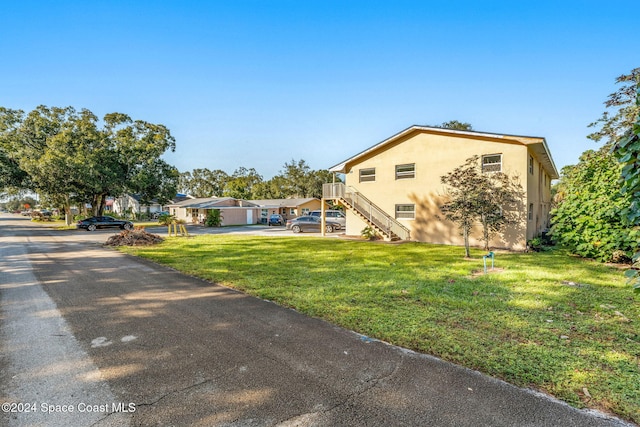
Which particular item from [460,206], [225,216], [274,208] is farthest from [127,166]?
[460,206]

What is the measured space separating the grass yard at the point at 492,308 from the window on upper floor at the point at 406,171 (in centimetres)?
724

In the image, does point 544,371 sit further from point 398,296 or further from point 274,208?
point 274,208

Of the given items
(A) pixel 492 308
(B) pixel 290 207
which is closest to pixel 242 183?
(B) pixel 290 207

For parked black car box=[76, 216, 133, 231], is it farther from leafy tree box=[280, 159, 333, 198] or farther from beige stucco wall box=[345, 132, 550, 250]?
leafy tree box=[280, 159, 333, 198]

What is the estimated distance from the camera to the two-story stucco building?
13781mm

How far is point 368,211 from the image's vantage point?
18516 mm

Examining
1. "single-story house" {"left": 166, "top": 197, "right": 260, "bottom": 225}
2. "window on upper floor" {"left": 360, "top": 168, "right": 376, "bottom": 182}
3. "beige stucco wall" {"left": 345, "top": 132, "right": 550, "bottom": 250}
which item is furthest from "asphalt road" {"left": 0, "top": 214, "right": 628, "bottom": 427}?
"single-story house" {"left": 166, "top": 197, "right": 260, "bottom": 225}

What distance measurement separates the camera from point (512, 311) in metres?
5.34

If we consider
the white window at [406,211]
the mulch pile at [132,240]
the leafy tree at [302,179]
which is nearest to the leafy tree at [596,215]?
the white window at [406,211]

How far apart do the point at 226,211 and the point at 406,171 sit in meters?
23.2

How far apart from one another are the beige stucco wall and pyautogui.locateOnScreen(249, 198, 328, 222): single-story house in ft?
70.5

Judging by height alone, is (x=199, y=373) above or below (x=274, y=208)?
below

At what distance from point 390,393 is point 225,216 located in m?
33.4

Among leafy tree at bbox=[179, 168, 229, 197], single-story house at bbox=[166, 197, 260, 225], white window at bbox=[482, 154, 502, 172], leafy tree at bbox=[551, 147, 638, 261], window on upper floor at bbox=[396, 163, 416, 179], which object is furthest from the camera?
leafy tree at bbox=[179, 168, 229, 197]
